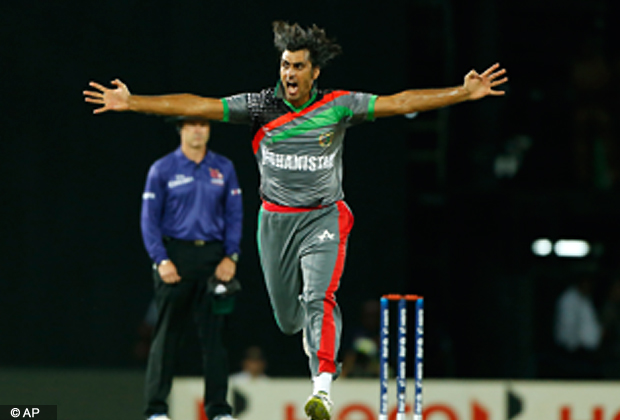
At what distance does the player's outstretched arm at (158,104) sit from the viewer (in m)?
5.28

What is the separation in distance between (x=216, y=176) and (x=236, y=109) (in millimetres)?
1064

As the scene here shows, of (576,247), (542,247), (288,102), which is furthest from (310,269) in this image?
(576,247)

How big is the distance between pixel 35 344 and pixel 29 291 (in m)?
0.51

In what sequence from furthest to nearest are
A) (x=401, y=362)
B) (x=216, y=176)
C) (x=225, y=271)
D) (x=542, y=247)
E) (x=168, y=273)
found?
(x=542, y=247) < (x=216, y=176) < (x=225, y=271) < (x=168, y=273) < (x=401, y=362)

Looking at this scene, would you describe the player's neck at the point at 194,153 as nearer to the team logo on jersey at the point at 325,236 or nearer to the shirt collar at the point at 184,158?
the shirt collar at the point at 184,158

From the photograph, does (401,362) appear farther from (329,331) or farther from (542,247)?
(542,247)

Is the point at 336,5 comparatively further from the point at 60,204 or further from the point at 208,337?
the point at 208,337

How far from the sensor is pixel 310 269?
5.29m

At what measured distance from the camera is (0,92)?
8.99 meters

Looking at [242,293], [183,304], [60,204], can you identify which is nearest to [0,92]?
[60,204]

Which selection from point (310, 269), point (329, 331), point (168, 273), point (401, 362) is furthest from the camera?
point (168, 273)

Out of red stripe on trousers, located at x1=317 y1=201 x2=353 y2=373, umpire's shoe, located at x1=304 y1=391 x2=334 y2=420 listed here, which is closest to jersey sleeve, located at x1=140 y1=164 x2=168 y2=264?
red stripe on trousers, located at x1=317 y1=201 x2=353 y2=373

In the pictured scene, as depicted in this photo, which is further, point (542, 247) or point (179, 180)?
point (542, 247)

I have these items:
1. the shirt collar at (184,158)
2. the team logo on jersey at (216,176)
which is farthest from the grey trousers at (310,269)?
the shirt collar at (184,158)
